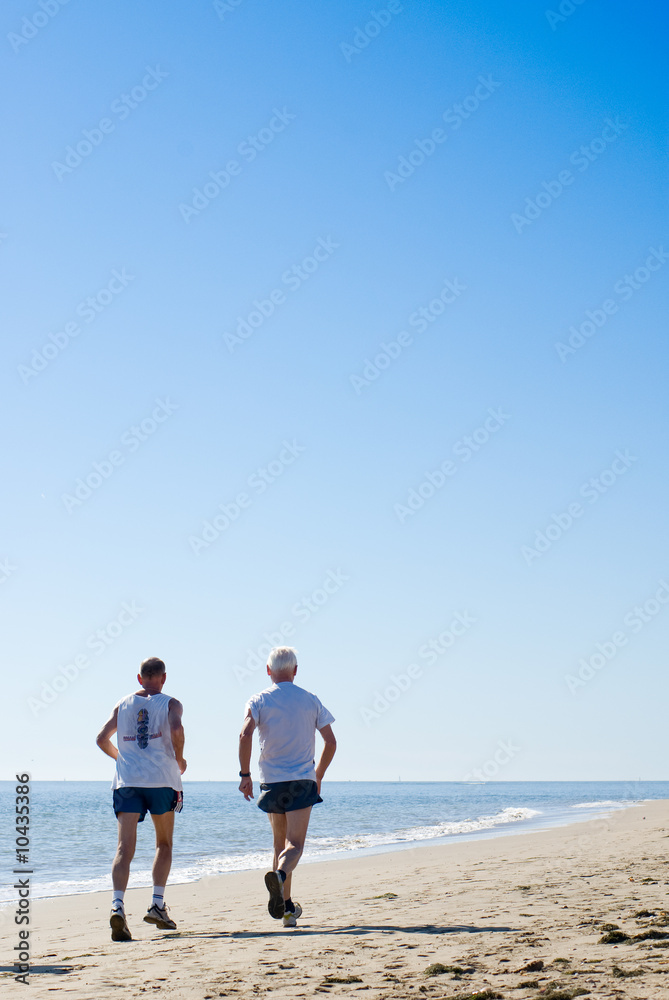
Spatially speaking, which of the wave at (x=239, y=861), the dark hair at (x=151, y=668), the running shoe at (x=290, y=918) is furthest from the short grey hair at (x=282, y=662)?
the wave at (x=239, y=861)

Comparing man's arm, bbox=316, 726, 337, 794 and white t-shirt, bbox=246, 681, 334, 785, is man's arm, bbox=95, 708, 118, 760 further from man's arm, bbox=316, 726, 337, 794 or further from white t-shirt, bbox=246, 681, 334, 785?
man's arm, bbox=316, 726, 337, 794

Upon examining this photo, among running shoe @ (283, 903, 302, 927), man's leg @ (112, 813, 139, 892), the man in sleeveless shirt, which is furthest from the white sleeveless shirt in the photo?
running shoe @ (283, 903, 302, 927)

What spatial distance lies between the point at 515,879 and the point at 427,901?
1.51m

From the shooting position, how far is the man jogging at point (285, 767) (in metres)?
5.45

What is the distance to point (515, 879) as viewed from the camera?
759 centimetres

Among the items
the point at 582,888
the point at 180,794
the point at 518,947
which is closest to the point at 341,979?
the point at 518,947

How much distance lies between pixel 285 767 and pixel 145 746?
927 mm

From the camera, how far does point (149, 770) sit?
17.6 feet

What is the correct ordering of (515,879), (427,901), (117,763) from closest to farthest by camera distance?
(117,763), (427,901), (515,879)

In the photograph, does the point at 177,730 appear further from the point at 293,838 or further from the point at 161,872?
the point at 293,838

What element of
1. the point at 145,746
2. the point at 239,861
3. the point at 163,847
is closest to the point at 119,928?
the point at 163,847

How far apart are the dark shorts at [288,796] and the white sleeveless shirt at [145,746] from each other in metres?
0.60

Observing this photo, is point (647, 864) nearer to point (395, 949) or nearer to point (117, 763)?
point (395, 949)

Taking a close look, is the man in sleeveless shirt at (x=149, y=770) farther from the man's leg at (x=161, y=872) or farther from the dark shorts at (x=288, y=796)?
the dark shorts at (x=288, y=796)
